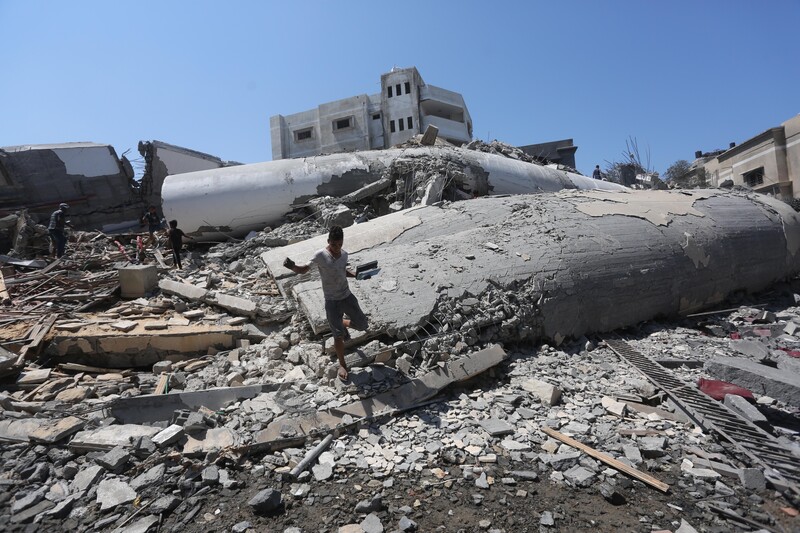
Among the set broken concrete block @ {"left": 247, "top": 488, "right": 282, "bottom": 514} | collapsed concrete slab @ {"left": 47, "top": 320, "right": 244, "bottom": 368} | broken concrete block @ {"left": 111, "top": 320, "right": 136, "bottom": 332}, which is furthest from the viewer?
broken concrete block @ {"left": 111, "top": 320, "right": 136, "bottom": 332}

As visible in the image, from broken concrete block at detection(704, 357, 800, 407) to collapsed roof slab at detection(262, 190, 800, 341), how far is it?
1259 millimetres

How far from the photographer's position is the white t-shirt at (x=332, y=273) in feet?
11.7

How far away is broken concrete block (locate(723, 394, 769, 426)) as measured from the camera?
10.3ft

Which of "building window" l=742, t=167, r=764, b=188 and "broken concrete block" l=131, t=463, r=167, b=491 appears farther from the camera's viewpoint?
"building window" l=742, t=167, r=764, b=188

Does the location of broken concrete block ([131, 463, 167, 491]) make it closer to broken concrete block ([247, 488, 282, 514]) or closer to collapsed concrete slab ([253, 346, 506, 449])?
collapsed concrete slab ([253, 346, 506, 449])

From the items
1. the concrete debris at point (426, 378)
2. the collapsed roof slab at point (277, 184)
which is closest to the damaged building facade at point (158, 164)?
the collapsed roof slab at point (277, 184)

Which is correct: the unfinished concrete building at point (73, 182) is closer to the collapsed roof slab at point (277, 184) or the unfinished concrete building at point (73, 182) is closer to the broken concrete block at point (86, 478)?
the collapsed roof slab at point (277, 184)

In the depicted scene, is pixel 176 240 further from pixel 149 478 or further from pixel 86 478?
pixel 149 478

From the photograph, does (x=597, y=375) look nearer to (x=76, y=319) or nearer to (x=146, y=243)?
(x=76, y=319)

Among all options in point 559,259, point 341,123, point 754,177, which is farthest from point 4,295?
point 754,177

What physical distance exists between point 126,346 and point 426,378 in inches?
134

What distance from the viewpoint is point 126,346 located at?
15.3 ft

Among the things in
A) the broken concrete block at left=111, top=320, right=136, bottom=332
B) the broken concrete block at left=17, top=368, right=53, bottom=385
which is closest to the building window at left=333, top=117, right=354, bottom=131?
the broken concrete block at left=111, top=320, right=136, bottom=332

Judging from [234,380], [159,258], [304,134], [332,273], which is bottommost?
[234,380]
